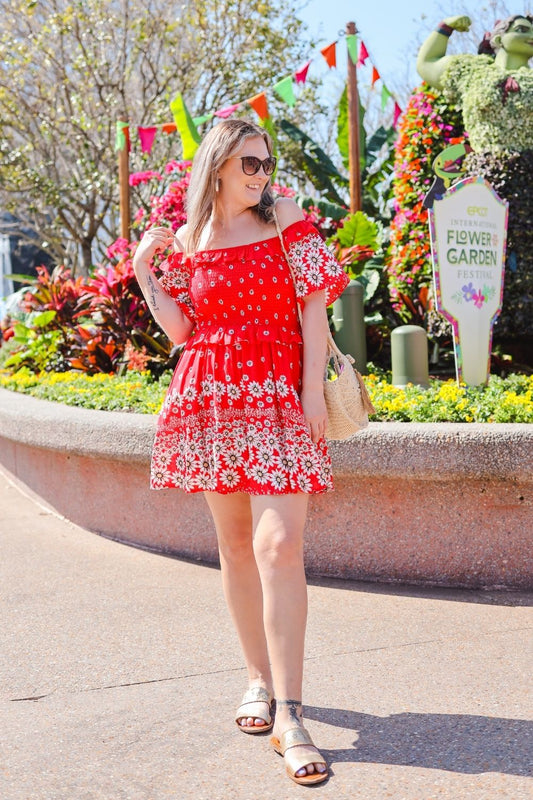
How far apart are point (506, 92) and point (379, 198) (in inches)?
244

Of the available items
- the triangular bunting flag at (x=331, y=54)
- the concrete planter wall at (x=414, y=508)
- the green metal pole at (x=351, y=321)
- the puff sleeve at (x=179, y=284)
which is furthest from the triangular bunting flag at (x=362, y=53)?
the puff sleeve at (x=179, y=284)

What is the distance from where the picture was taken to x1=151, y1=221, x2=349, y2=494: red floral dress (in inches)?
106

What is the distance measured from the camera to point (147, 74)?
61.5ft

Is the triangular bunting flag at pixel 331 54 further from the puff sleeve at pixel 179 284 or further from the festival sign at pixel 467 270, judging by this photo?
the puff sleeve at pixel 179 284

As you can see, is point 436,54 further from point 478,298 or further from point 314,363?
point 314,363

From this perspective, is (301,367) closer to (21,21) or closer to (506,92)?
(506,92)

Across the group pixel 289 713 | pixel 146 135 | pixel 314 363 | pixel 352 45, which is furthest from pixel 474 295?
pixel 146 135

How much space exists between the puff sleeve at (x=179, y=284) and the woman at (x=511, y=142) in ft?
14.7

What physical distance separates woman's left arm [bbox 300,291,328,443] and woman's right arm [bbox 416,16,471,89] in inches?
208

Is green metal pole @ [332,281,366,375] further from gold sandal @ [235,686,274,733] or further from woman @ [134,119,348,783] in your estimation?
gold sandal @ [235,686,274,733]

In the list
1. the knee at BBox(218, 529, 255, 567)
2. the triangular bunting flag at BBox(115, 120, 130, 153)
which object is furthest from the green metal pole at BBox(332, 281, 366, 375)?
the triangular bunting flag at BBox(115, 120, 130, 153)

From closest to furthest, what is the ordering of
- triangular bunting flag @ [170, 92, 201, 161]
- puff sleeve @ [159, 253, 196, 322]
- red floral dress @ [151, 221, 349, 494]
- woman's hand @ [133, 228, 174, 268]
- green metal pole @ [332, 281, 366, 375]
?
1. red floral dress @ [151, 221, 349, 494]
2. woman's hand @ [133, 228, 174, 268]
3. puff sleeve @ [159, 253, 196, 322]
4. green metal pole @ [332, 281, 366, 375]
5. triangular bunting flag @ [170, 92, 201, 161]

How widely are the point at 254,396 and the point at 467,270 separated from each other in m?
3.24

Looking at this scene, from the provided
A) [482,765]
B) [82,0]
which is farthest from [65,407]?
[82,0]
